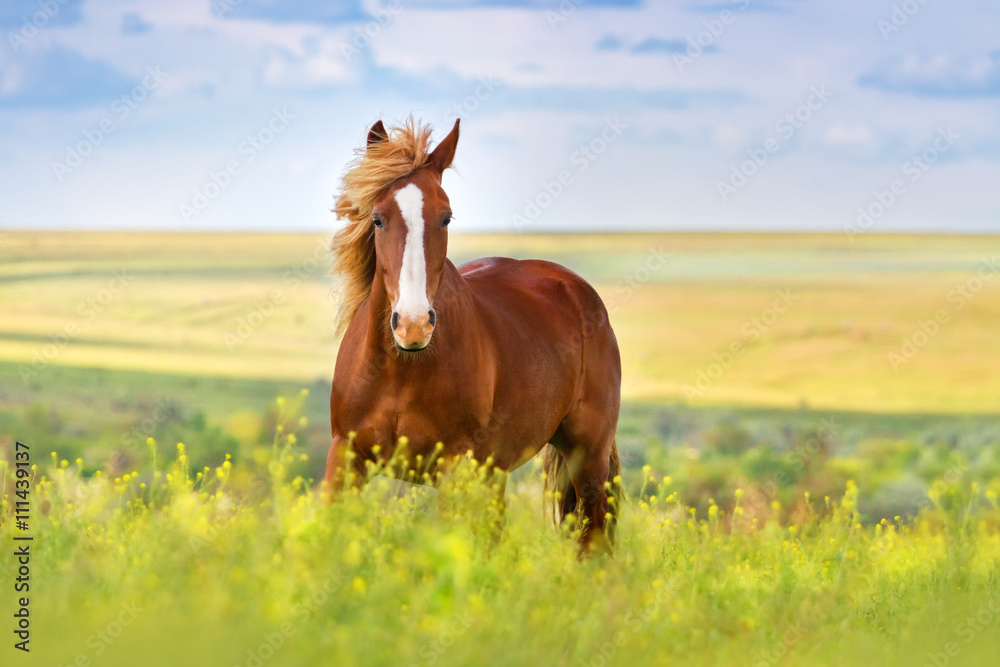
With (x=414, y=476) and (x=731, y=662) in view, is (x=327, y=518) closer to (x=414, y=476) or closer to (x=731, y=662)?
(x=414, y=476)

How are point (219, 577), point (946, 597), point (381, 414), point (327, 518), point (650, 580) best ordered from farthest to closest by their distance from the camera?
point (946, 597), point (381, 414), point (650, 580), point (327, 518), point (219, 577)

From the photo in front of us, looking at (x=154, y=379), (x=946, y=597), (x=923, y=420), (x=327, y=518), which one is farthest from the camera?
(x=923, y=420)

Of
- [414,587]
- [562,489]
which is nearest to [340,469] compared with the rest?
[414,587]

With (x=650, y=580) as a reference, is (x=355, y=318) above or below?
above

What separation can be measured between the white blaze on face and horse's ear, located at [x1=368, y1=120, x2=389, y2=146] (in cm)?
57

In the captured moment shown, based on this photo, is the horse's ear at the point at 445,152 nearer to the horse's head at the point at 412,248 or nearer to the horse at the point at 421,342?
the horse at the point at 421,342

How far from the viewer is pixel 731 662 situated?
4.33m

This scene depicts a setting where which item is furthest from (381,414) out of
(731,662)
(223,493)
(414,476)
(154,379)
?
(154,379)

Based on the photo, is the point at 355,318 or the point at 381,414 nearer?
the point at 381,414

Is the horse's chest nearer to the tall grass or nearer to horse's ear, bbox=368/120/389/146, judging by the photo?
the tall grass

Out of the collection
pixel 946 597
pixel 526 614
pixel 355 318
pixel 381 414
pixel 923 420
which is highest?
pixel 355 318

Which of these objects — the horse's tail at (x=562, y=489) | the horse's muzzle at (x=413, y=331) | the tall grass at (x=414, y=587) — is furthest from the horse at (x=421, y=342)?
the horse's tail at (x=562, y=489)

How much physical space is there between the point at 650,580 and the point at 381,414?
5.58 ft

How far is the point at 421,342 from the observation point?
5.02 m
